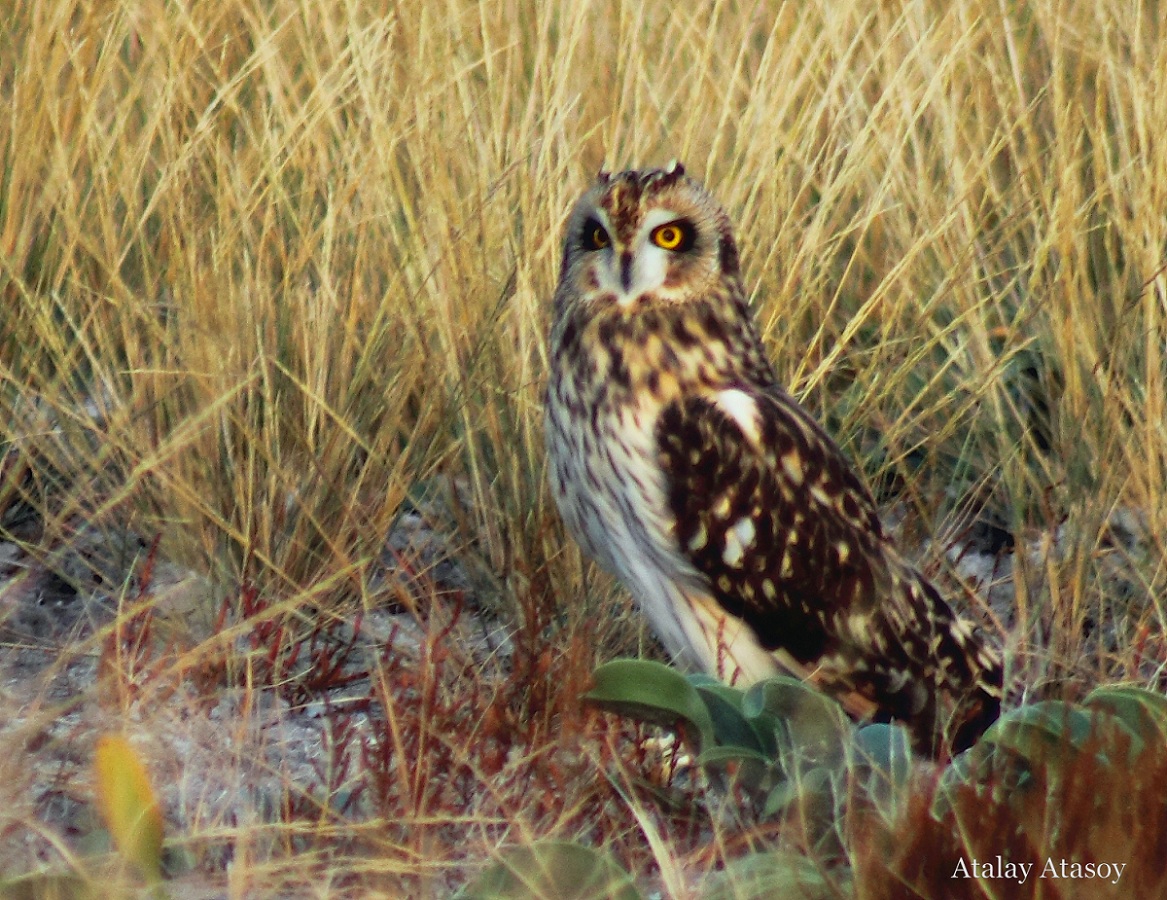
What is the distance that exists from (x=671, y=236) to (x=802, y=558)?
617mm

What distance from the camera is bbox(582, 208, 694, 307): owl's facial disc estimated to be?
318cm

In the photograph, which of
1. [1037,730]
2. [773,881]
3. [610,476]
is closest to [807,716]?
[1037,730]

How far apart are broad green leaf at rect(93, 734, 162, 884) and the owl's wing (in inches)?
42.4

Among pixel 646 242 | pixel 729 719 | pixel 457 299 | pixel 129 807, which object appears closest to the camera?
pixel 129 807

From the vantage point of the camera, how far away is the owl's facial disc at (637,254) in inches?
125

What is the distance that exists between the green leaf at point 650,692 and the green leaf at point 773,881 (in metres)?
0.40

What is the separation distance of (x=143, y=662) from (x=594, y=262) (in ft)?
3.47

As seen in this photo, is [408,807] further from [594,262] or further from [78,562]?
[78,562]

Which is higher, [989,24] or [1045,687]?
[989,24]

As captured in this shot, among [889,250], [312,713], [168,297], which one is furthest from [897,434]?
[168,297]

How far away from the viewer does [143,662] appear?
3.12 m

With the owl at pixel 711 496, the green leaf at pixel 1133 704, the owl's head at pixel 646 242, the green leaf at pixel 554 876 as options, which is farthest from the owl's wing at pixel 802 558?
the green leaf at pixel 554 876

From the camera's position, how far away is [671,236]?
10.6 feet

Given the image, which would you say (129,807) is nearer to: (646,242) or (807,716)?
(807,716)
